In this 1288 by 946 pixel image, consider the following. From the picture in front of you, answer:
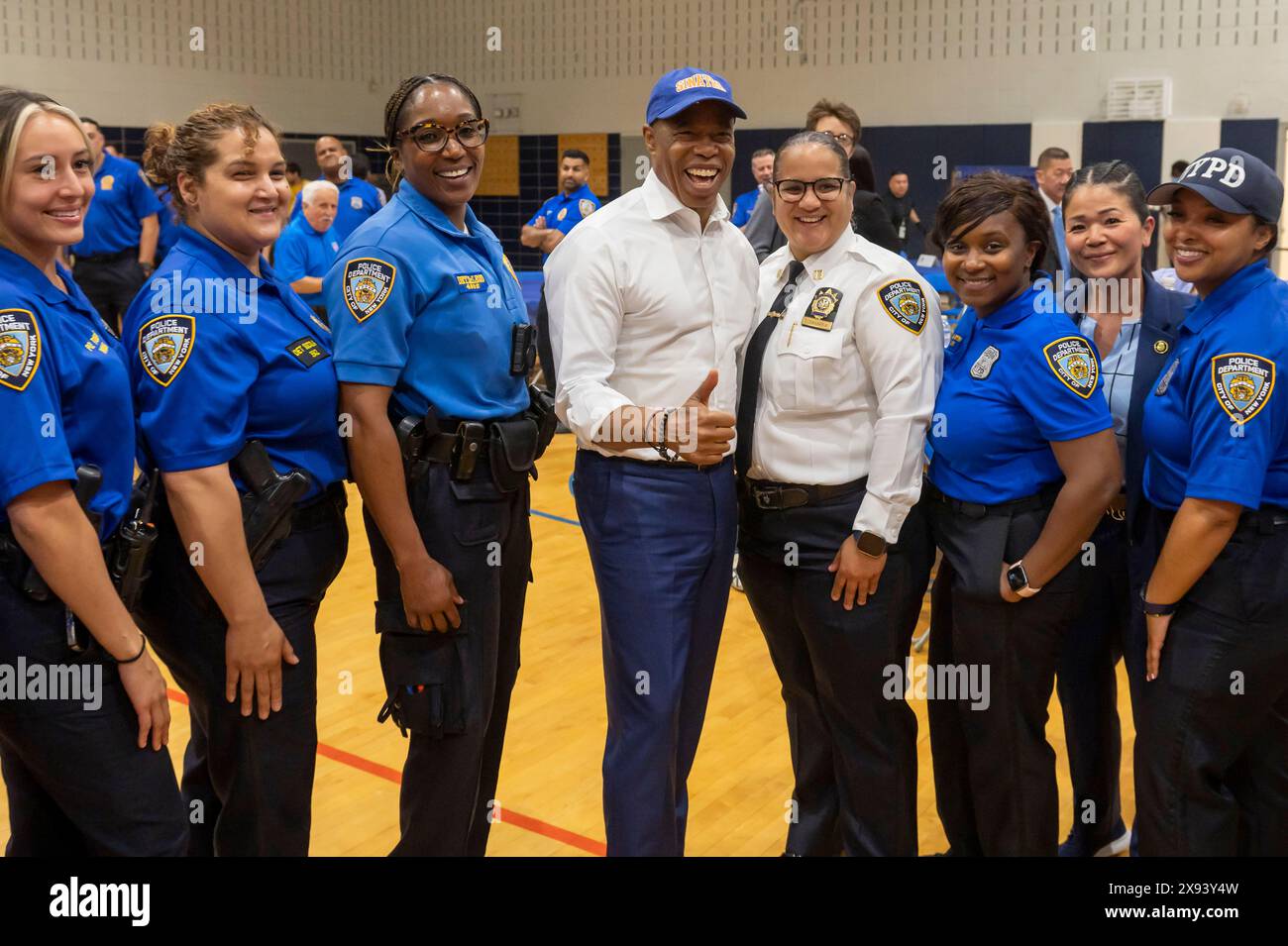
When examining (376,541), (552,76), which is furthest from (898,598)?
(552,76)

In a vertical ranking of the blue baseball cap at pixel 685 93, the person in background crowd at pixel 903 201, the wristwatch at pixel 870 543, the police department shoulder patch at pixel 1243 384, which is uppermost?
the person in background crowd at pixel 903 201

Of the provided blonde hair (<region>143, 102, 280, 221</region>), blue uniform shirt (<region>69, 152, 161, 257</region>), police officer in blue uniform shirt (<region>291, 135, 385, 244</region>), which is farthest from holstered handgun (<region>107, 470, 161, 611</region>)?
blue uniform shirt (<region>69, 152, 161, 257</region>)

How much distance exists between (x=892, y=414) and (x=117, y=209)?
7609 mm

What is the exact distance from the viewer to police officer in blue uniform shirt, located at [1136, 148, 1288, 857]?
2.28 metres

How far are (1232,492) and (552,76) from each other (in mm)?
14384

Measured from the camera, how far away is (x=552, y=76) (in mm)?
15391

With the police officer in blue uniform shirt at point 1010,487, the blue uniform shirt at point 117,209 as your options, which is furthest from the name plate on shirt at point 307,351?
the blue uniform shirt at point 117,209

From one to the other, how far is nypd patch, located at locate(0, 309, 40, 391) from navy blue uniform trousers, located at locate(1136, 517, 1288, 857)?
2247mm

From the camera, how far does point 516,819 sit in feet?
11.2

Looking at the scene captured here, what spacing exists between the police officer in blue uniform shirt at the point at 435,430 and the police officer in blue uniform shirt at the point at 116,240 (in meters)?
6.71

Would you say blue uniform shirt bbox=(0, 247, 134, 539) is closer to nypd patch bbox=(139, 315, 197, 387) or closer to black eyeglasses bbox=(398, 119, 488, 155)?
nypd patch bbox=(139, 315, 197, 387)

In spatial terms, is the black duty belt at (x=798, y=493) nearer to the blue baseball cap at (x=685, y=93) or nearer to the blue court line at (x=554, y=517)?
the blue baseball cap at (x=685, y=93)

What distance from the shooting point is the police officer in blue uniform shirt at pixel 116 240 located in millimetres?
8438
